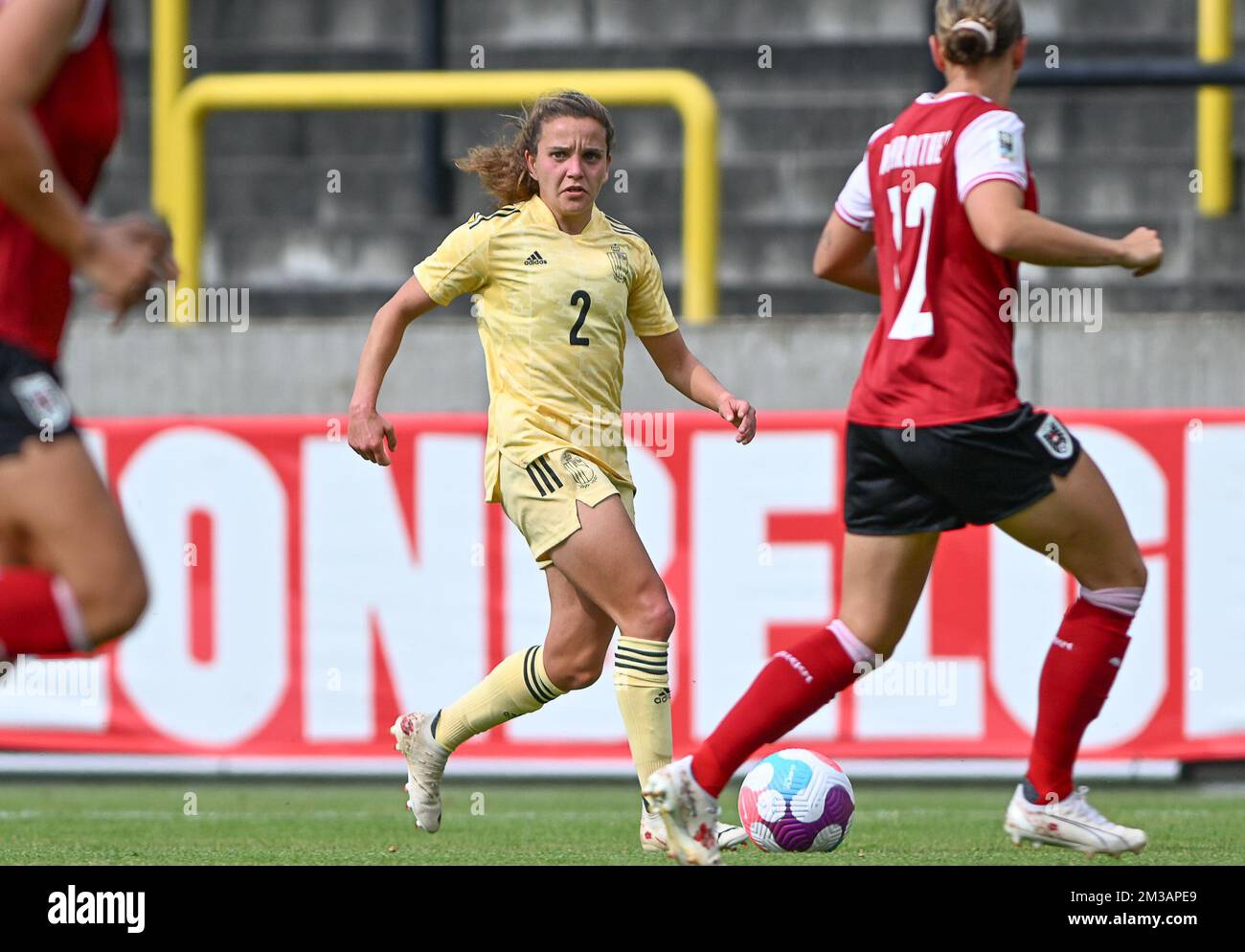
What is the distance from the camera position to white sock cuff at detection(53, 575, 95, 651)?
13.5ft

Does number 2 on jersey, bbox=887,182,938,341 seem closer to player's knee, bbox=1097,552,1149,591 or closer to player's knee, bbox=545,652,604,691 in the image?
player's knee, bbox=1097,552,1149,591

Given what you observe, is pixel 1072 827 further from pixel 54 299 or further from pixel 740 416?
pixel 54 299

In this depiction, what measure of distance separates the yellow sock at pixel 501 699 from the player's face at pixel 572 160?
4.14ft

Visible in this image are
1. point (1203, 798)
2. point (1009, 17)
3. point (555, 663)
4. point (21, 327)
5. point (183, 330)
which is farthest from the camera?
point (183, 330)

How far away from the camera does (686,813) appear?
17.7 feet

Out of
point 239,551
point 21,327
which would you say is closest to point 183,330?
point 239,551

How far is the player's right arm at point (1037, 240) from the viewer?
519 centimetres

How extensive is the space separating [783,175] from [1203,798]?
4316mm

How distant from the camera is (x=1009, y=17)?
5.46 m

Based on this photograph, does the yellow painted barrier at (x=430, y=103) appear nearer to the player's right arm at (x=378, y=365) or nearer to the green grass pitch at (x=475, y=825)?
the green grass pitch at (x=475, y=825)

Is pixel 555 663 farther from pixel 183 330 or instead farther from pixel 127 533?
pixel 183 330

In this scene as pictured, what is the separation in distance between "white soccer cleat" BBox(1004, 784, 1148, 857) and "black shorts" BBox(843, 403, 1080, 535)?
0.81 meters

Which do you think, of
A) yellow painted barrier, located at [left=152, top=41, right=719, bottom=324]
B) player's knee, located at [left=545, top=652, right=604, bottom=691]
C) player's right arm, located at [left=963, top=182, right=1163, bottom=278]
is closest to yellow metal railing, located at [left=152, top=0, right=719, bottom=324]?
yellow painted barrier, located at [left=152, top=41, right=719, bottom=324]

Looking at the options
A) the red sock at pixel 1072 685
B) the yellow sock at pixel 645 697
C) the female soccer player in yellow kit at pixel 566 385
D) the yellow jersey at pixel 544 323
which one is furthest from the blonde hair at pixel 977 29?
the yellow sock at pixel 645 697
